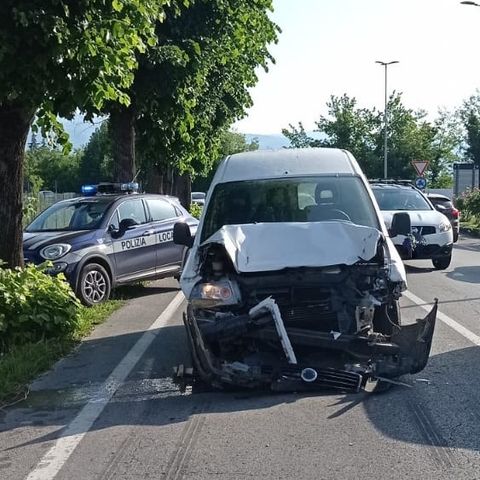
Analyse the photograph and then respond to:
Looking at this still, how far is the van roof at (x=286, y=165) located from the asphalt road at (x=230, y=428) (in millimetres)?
2059

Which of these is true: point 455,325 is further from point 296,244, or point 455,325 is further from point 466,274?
point 466,274

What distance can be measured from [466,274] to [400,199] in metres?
2.25

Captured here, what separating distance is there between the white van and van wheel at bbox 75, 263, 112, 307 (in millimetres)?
4360

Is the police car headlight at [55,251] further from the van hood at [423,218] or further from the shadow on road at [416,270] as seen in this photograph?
the shadow on road at [416,270]

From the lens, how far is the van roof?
306 inches

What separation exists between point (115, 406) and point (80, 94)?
3.90 metres

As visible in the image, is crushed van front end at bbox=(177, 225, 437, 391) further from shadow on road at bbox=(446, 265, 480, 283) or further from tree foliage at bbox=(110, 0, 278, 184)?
shadow on road at bbox=(446, 265, 480, 283)

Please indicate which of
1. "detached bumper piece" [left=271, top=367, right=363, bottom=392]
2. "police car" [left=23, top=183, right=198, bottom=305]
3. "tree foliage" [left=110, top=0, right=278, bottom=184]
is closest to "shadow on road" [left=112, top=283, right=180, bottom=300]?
"police car" [left=23, top=183, right=198, bottom=305]

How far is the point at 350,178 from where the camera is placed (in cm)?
766

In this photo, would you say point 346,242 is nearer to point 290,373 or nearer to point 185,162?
point 290,373

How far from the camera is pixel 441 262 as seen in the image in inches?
587

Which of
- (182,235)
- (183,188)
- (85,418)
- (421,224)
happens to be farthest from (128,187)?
(183,188)

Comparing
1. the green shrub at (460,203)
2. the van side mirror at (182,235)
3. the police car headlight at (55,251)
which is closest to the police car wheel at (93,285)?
the police car headlight at (55,251)

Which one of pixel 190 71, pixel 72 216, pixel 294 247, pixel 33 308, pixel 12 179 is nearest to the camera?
pixel 294 247
